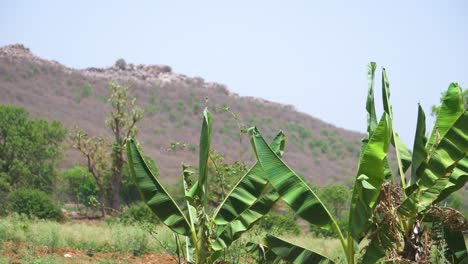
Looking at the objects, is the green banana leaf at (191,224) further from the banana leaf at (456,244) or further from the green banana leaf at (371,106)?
the banana leaf at (456,244)

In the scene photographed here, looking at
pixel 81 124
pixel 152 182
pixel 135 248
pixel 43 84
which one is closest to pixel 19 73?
pixel 43 84

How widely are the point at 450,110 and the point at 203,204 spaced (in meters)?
2.87

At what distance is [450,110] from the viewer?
23.5ft

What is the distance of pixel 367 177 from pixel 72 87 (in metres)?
63.3

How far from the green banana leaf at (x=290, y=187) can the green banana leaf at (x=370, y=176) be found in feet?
1.11

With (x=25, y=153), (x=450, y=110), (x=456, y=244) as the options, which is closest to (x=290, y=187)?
(x=450, y=110)

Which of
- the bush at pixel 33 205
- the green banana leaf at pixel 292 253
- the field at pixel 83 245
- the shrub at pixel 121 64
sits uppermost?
the shrub at pixel 121 64

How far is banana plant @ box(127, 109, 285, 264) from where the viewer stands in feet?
23.8

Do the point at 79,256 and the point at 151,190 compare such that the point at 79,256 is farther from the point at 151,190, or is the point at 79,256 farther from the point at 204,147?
the point at 204,147

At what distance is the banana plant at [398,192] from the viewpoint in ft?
21.2

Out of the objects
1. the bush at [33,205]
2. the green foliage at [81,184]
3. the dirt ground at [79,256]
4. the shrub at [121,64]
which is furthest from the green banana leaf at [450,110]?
the shrub at [121,64]

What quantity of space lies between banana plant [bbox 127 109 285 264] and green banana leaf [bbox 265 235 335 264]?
1.38 feet

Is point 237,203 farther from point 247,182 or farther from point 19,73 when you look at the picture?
point 19,73

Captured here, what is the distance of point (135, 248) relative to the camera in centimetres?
1316
